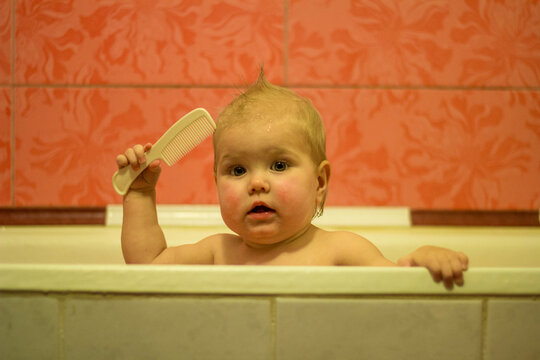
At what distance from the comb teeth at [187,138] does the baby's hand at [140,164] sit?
0.03 metres

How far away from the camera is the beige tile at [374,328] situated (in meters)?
0.44

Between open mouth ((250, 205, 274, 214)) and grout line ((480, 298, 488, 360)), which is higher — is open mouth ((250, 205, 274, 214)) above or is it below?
above

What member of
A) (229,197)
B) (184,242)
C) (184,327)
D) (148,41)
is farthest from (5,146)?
(184,327)

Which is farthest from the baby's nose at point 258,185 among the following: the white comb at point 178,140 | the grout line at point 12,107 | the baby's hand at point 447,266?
the grout line at point 12,107

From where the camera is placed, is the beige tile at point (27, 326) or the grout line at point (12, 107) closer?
the beige tile at point (27, 326)

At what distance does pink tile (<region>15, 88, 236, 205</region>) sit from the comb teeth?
0.47m

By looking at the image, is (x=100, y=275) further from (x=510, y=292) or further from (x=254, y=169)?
(x=510, y=292)

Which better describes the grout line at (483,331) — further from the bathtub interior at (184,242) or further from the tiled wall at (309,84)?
the tiled wall at (309,84)

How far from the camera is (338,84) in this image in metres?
1.14

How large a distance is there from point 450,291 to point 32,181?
44.3 inches

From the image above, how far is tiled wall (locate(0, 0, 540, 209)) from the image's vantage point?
1.14 meters

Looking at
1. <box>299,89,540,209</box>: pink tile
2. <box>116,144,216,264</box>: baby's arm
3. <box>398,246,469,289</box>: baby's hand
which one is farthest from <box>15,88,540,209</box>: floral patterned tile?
<box>398,246,469,289</box>: baby's hand

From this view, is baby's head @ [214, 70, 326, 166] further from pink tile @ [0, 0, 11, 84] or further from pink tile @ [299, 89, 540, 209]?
pink tile @ [0, 0, 11, 84]

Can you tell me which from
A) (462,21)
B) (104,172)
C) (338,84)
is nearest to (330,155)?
(338,84)
